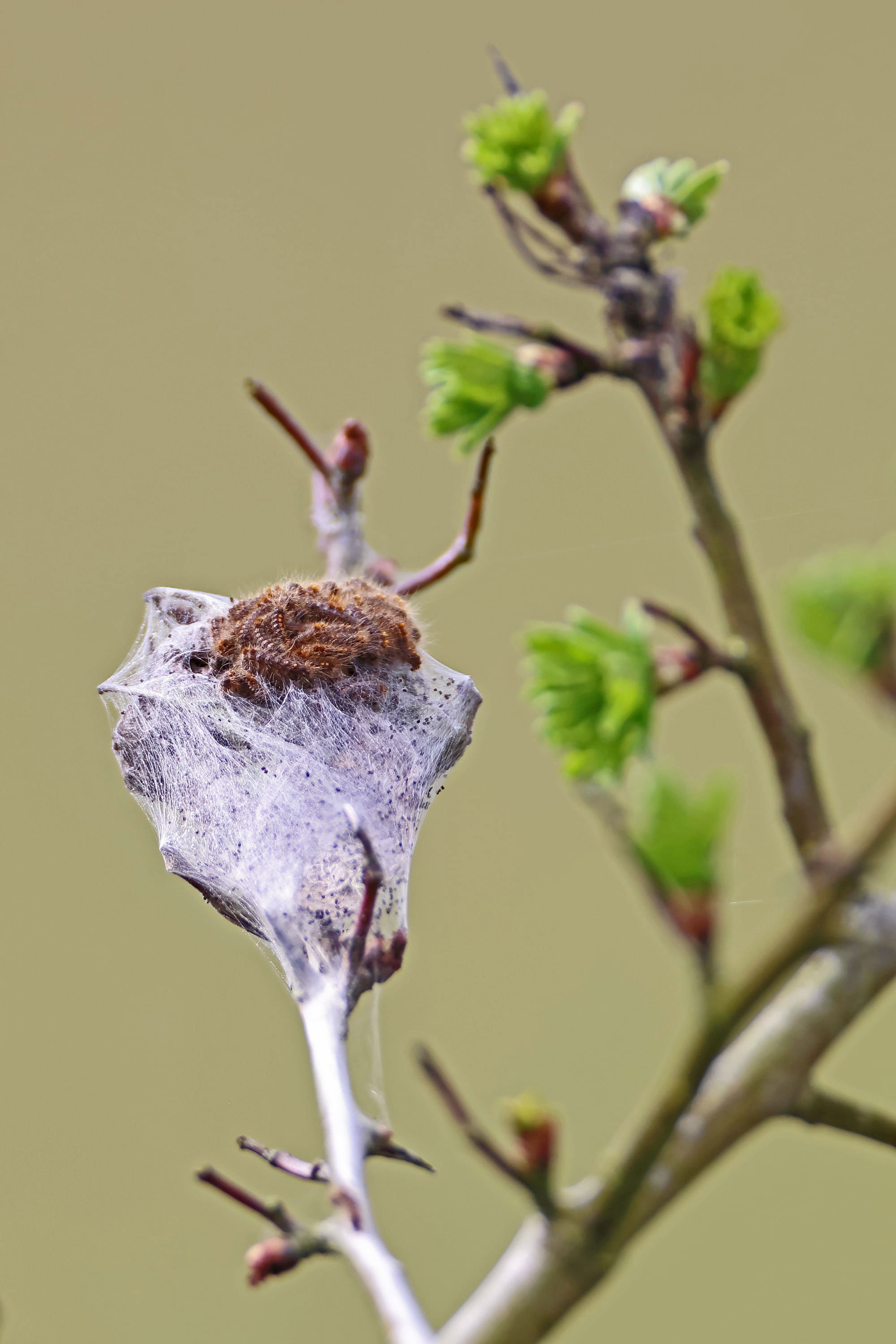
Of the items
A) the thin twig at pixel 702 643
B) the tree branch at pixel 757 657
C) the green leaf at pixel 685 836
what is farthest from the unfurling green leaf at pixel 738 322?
the green leaf at pixel 685 836

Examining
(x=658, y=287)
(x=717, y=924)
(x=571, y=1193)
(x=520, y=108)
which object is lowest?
(x=571, y=1193)

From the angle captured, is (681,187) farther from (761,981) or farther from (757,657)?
(761,981)


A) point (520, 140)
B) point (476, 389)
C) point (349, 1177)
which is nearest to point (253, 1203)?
point (349, 1177)

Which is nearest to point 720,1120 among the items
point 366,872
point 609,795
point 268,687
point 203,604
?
point 609,795

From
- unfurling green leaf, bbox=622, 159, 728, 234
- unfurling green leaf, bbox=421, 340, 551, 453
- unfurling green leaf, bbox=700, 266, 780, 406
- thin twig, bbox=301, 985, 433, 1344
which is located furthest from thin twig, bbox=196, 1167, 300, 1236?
unfurling green leaf, bbox=622, 159, 728, 234

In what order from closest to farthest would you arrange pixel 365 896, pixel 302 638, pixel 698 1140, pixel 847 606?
pixel 847 606
pixel 698 1140
pixel 365 896
pixel 302 638

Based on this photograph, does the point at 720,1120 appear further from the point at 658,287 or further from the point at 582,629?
the point at 658,287
